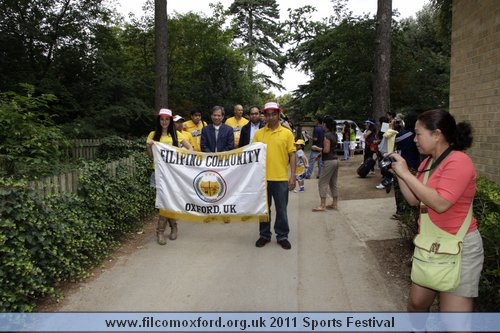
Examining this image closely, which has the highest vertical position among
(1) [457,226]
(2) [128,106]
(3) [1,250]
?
(2) [128,106]

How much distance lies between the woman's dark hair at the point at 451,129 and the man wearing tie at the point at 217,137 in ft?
15.5

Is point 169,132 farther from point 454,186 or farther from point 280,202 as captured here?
point 454,186

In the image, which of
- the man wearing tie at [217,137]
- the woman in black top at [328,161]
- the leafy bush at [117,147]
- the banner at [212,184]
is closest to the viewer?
the banner at [212,184]

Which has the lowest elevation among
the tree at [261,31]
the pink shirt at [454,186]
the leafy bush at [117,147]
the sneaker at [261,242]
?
the sneaker at [261,242]

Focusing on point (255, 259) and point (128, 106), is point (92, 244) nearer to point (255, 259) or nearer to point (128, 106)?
point (255, 259)

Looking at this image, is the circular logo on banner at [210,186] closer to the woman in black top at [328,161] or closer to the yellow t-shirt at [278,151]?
the yellow t-shirt at [278,151]

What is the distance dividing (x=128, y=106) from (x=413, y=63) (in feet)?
53.9

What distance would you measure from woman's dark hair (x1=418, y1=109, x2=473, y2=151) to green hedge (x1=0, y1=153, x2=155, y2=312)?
352 cm

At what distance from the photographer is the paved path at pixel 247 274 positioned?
4027mm

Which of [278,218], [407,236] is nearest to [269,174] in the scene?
[278,218]

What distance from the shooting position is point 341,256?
539 centimetres

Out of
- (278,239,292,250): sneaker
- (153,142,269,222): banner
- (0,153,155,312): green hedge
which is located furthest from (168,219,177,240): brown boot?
(278,239,292,250): sneaker

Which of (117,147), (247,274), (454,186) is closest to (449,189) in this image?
(454,186)
